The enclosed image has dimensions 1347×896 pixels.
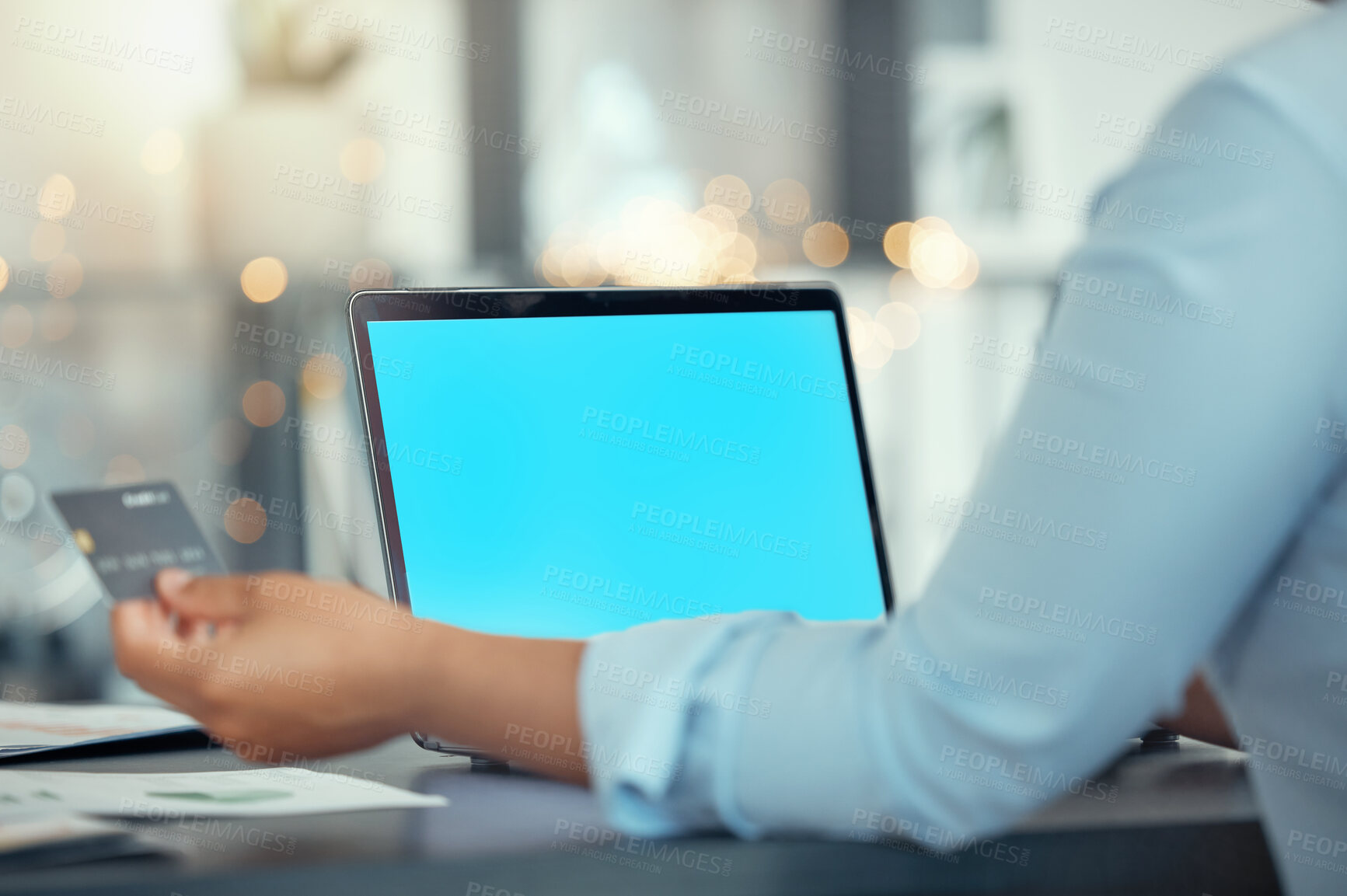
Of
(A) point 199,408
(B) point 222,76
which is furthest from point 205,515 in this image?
(B) point 222,76

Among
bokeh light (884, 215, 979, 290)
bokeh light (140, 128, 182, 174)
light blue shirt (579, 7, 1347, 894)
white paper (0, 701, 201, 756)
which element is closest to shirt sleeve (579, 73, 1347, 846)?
light blue shirt (579, 7, 1347, 894)

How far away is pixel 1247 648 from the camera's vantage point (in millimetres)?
494

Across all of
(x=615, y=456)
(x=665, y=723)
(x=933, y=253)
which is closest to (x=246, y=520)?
(x=933, y=253)

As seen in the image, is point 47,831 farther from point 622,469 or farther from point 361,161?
point 361,161

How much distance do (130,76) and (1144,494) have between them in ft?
9.24

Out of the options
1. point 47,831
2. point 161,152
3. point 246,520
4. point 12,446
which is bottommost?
point 246,520

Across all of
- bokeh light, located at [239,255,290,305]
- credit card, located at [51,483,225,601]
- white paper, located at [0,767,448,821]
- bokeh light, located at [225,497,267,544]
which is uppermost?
bokeh light, located at [239,255,290,305]

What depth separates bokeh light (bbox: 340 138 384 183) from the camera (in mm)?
2674

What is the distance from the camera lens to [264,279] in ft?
8.68

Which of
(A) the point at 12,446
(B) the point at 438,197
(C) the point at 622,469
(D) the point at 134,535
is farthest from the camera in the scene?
(B) the point at 438,197

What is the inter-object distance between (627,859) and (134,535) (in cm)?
26

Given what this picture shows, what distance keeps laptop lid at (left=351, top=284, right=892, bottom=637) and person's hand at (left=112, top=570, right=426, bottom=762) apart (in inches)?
7.0

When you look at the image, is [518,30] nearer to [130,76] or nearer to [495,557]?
[130,76]

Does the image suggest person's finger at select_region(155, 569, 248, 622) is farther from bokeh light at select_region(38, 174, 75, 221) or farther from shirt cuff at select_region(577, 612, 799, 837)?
bokeh light at select_region(38, 174, 75, 221)
